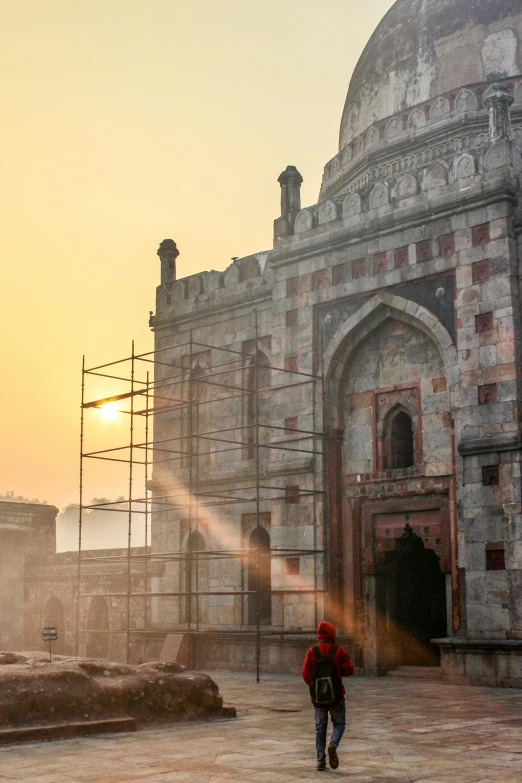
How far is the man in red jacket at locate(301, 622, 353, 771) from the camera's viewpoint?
7848mm

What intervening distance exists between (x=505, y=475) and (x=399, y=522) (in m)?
2.43

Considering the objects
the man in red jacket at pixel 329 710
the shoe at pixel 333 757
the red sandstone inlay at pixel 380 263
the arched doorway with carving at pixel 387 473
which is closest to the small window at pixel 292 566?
the arched doorway with carving at pixel 387 473

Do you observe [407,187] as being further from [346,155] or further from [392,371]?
[346,155]

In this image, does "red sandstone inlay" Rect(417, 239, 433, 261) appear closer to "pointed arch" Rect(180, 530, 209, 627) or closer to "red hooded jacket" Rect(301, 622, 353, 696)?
"pointed arch" Rect(180, 530, 209, 627)

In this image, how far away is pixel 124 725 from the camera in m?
10.0

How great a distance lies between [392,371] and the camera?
16906mm

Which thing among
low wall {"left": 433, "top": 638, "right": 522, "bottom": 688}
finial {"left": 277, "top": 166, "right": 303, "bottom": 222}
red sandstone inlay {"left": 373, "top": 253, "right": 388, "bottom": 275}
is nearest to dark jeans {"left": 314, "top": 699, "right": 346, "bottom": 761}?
low wall {"left": 433, "top": 638, "right": 522, "bottom": 688}

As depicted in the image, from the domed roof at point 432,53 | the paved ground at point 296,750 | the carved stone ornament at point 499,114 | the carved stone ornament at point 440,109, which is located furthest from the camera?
the domed roof at point 432,53

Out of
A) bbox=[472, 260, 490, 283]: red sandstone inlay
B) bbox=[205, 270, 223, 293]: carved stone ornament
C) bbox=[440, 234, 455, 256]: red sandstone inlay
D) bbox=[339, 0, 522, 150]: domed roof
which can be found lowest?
bbox=[472, 260, 490, 283]: red sandstone inlay

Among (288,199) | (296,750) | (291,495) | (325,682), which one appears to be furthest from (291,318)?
(325,682)

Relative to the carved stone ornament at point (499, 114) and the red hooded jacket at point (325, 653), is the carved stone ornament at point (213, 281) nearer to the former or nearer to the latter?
the carved stone ornament at point (499, 114)

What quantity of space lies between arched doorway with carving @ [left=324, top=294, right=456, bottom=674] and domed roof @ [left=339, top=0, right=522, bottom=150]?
16.6 feet

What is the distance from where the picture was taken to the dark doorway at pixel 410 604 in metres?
16.7

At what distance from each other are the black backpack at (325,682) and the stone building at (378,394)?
6498 millimetres
